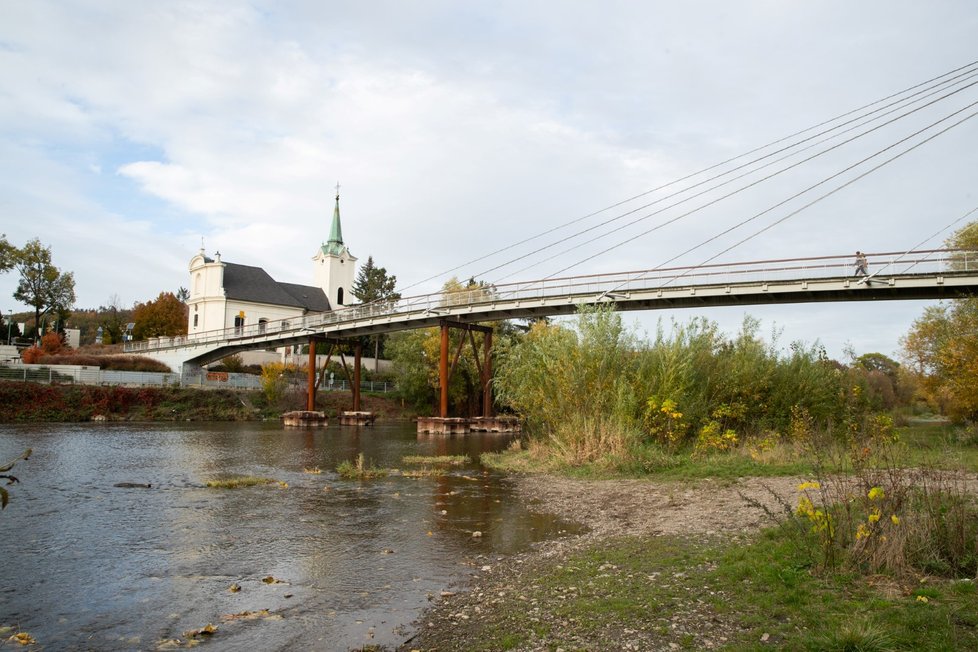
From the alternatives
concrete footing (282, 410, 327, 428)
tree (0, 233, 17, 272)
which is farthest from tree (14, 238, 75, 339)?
concrete footing (282, 410, 327, 428)

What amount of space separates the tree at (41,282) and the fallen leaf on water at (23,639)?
66314 mm

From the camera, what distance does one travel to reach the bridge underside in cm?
2836

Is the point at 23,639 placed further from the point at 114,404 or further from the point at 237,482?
the point at 114,404

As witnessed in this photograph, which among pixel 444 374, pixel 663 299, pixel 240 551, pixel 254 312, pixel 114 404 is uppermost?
pixel 254 312

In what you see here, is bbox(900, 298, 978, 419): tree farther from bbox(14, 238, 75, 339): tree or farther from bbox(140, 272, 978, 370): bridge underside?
bbox(14, 238, 75, 339): tree

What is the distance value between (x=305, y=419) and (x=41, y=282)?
126ft

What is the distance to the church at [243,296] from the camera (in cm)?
7781

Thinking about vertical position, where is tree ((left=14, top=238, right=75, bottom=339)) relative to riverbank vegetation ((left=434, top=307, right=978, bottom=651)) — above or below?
above

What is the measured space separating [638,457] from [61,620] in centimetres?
1291

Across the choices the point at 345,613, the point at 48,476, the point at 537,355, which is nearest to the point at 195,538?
the point at 345,613

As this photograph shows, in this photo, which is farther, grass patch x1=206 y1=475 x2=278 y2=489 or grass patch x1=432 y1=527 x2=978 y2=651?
grass patch x1=206 y1=475 x2=278 y2=489

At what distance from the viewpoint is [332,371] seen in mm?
69500

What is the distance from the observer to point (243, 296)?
261 ft

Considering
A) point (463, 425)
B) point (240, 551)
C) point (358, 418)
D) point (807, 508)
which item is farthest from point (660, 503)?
point (358, 418)
